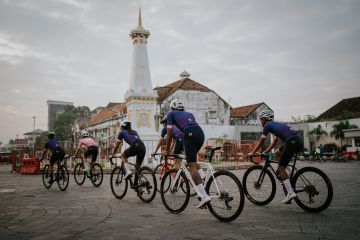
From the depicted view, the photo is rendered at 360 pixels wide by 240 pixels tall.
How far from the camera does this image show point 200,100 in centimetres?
4109

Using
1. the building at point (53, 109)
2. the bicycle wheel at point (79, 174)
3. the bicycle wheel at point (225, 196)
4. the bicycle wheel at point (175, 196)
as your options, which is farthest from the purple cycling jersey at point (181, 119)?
the building at point (53, 109)

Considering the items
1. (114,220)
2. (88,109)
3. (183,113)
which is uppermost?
(88,109)

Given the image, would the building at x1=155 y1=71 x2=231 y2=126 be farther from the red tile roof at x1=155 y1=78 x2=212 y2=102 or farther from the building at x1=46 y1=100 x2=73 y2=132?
the building at x1=46 y1=100 x2=73 y2=132

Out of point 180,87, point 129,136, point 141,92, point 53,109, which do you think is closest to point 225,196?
point 129,136

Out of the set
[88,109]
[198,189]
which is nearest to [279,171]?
[198,189]

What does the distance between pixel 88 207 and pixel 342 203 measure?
529cm

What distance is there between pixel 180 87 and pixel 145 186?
108ft

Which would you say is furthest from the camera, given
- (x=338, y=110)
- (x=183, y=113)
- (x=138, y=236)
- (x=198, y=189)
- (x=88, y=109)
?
(x=88, y=109)

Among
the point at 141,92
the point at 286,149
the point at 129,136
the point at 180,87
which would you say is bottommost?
the point at 286,149

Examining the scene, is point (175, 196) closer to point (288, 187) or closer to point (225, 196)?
point (225, 196)

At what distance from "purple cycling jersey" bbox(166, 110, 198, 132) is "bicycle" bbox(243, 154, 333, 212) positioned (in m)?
1.79

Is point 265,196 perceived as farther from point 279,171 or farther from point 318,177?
point 318,177

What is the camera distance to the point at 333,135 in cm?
3869

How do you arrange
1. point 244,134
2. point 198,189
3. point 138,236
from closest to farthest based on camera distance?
Answer: point 138,236, point 198,189, point 244,134
